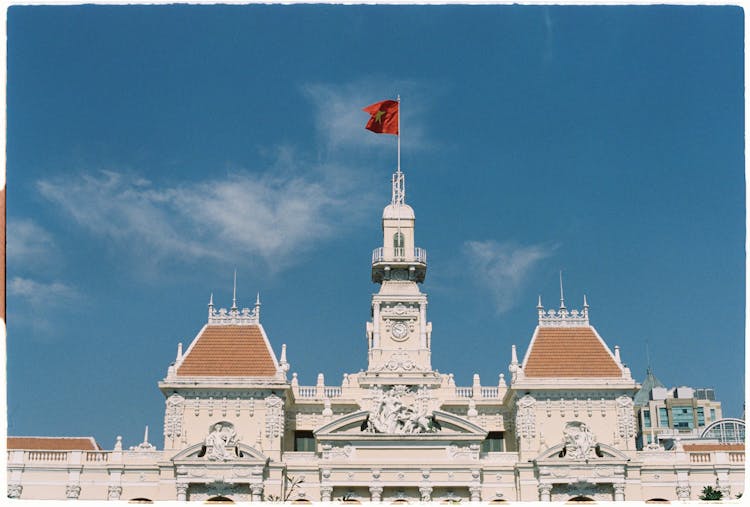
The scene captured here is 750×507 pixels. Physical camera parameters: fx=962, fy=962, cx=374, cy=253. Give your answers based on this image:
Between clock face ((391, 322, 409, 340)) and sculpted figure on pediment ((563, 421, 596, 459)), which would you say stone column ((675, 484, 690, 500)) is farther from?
clock face ((391, 322, 409, 340))

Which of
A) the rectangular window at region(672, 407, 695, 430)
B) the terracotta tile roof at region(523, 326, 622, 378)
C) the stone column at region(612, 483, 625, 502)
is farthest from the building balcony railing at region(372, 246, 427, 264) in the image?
the rectangular window at region(672, 407, 695, 430)

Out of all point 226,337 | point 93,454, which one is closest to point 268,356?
point 226,337

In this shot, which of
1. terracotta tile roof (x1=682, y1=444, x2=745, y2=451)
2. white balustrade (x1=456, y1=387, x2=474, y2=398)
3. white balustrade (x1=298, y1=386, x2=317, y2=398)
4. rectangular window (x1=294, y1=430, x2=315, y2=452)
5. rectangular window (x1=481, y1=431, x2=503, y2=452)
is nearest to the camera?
terracotta tile roof (x1=682, y1=444, x2=745, y2=451)

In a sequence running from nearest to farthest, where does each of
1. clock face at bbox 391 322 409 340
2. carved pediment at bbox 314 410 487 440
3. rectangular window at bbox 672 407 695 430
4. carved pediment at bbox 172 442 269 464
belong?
carved pediment at bbox 172 442 269 464 → carved pediment at bbox 314 410 487 440 → clock face at bbox 391 322 409 340 → rectangular window at bbox 672 407 695 430

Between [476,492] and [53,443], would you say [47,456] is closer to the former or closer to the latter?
[53,443]

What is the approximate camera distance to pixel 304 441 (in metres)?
57.5

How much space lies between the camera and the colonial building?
2056 inches

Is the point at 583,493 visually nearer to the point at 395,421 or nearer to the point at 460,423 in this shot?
the point at 460,423

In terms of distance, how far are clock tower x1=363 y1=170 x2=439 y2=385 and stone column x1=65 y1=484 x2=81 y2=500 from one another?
17.2 metres

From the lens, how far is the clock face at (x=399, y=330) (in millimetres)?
59312

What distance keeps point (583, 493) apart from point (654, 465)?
4.58 metres

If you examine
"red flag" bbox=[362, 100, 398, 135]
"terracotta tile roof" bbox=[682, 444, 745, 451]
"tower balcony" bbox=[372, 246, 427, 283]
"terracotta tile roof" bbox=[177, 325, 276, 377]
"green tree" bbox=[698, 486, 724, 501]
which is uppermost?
"red flag" bbox=[362, 100, 398, 135]

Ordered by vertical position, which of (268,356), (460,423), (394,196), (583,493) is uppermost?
(394,196)

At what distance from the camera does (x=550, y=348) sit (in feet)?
189
